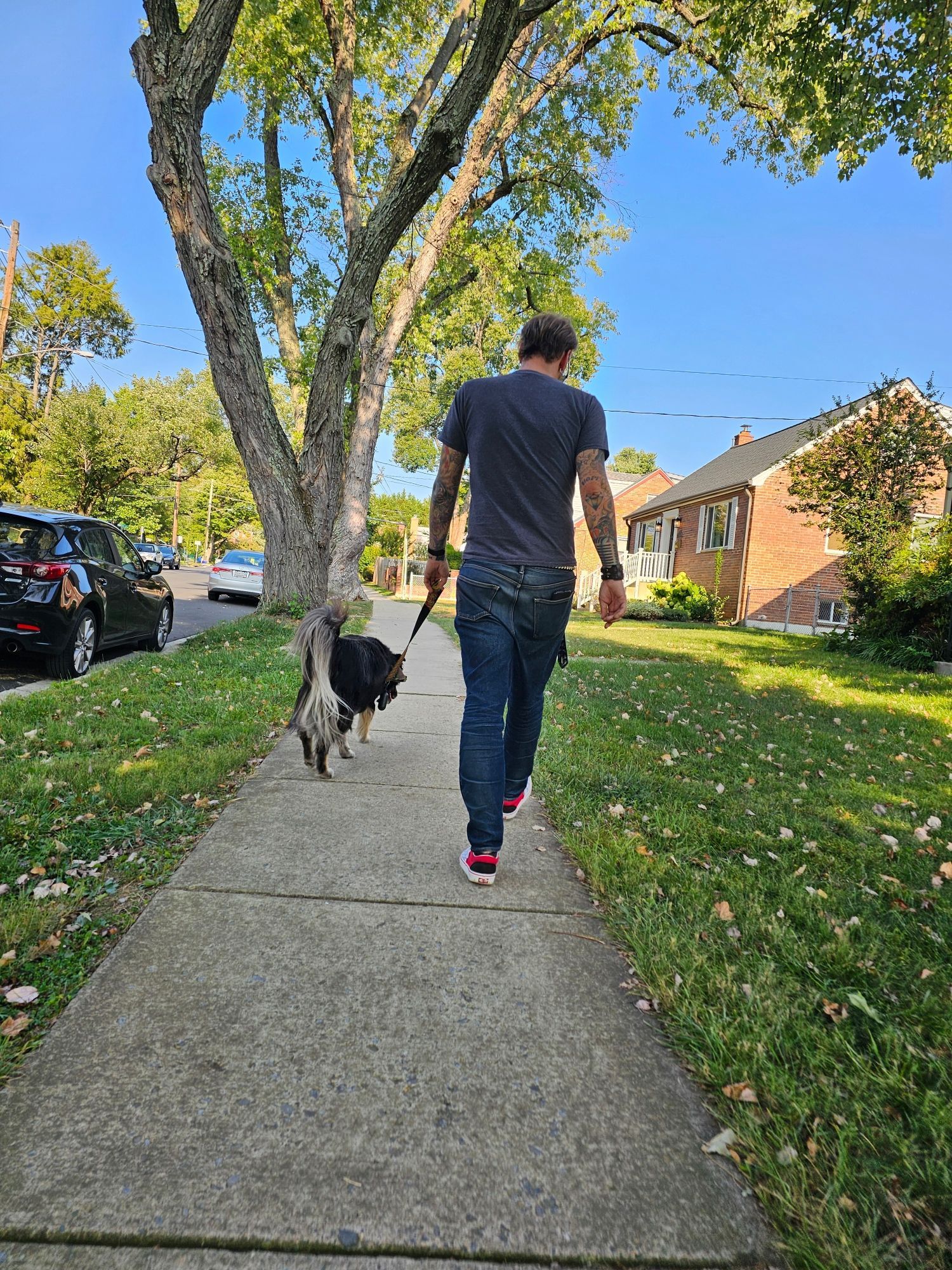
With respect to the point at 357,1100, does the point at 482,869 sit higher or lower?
higher

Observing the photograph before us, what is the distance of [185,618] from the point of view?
1451 cm

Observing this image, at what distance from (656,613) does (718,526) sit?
15.0 ft

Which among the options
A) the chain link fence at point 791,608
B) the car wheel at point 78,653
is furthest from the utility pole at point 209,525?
the car wheel at point 78,653

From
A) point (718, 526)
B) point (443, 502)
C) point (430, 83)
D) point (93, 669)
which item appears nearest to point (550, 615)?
point (443, 502)

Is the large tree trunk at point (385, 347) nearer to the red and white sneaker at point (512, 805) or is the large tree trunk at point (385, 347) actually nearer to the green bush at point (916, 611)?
the red and white sneaker at point (512, 805)

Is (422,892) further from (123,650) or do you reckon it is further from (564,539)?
(123,650)

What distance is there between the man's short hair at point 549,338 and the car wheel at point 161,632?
7730 mm

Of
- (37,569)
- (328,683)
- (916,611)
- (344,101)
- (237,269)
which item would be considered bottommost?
(328,683)

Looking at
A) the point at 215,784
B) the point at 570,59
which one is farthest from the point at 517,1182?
the point at 570,59

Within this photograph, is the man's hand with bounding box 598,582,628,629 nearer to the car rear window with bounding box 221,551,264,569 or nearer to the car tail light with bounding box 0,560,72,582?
the car tail light with bounding box 0,560,72,582

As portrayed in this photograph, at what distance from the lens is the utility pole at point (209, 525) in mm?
68750

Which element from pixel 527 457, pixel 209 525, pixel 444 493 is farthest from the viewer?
pixel 209 525

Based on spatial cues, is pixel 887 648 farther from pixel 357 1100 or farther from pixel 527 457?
pixel 357 1100

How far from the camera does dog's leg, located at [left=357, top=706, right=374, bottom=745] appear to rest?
200 inches
